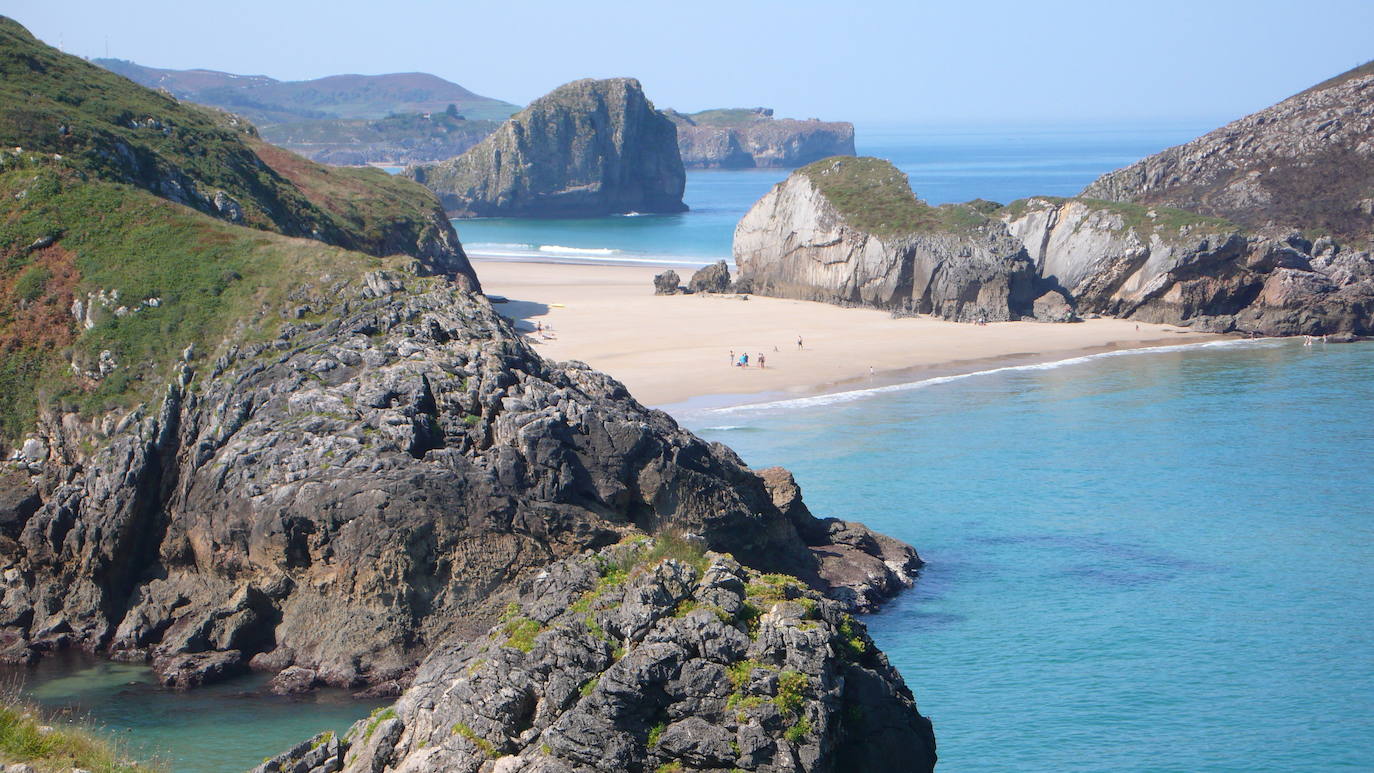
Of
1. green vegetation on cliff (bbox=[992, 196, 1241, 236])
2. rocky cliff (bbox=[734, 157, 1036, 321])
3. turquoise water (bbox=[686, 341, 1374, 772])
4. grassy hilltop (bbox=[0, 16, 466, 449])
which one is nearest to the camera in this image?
turquoise water (bbox=[686, 341, 1374, 772])

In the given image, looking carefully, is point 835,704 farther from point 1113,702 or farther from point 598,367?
point 598,367

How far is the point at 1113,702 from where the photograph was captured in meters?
24.2

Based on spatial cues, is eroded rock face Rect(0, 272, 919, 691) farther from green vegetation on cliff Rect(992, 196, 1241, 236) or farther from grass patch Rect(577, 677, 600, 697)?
green vegetation on cliff Rect(992, 196, 1241, 236)

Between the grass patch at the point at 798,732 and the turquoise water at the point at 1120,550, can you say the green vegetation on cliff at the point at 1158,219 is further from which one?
the grass patch at the point at 798,732

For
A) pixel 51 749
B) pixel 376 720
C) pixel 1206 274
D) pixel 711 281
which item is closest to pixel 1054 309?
pixel 1206 274

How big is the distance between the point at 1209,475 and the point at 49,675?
3330 centimetres

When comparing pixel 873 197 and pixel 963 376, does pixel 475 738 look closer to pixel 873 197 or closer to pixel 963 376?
pixel 963 376

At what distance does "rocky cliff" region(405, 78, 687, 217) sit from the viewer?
150 meters

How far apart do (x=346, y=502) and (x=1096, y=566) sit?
18.8 m

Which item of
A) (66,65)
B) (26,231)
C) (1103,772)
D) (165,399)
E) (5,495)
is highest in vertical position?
(66,65)

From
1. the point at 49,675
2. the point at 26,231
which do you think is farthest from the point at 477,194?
the point at 49,675

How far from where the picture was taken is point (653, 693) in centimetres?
1331

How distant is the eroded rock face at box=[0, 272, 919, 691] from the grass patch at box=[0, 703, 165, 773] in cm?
963

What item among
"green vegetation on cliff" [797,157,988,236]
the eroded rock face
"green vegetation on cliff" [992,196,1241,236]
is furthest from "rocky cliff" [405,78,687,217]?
the eroded rock face
